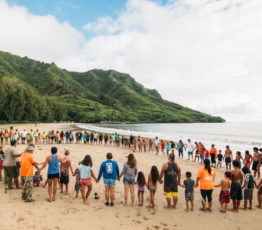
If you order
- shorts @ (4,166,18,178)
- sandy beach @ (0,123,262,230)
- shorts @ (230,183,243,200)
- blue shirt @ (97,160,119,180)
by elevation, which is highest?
blue shirt @ (97,160,119,180)

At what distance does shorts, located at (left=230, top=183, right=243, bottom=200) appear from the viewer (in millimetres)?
6729

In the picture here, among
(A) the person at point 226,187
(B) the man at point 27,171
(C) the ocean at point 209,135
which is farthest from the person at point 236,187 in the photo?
(C) the ocean at point 209,135

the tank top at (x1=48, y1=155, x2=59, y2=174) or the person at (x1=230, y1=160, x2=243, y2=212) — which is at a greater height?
the tank top at (x1=48, y1=155, x2=59, y2=174)

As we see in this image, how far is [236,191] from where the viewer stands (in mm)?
6785

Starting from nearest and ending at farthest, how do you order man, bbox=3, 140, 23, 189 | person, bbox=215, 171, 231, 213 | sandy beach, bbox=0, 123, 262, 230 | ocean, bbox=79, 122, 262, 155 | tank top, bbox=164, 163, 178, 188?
sandy beach, bbox=0, 123, 262, 230, tank top, bbox=164, 163, 178, 188, person, bbox=215, 171, 231, 213, man, bbox=3, 140, 23, 189, ocean, bbox=79, 122, 262, 155

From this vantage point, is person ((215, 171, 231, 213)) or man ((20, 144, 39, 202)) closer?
man ((20, 144, 39, 202))

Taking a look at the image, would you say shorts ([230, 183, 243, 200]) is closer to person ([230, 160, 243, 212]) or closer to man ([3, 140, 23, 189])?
person ([230, 160, 243, 212])

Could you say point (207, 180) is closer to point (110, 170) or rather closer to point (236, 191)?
point (236, 191)

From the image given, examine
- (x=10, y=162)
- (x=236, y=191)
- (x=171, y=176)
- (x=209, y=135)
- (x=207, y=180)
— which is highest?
(x=10, y=162)

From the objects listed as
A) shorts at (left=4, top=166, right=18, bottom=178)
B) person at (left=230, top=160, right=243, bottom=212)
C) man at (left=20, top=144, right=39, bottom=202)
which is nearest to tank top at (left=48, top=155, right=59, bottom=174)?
man at (left=20, top=144, right=39, bottom=202)

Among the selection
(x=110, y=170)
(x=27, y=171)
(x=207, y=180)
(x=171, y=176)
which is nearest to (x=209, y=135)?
(x=207, y=180)

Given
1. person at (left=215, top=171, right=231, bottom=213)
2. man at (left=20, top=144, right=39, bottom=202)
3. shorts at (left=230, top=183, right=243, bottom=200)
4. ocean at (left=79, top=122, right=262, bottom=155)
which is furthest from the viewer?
ocean at (left=79, top=122, right=262, bottom=155)

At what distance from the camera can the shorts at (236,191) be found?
6.73 metres

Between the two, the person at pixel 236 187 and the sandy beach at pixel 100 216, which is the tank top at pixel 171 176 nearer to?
the sandy beach at pixel 100 216
